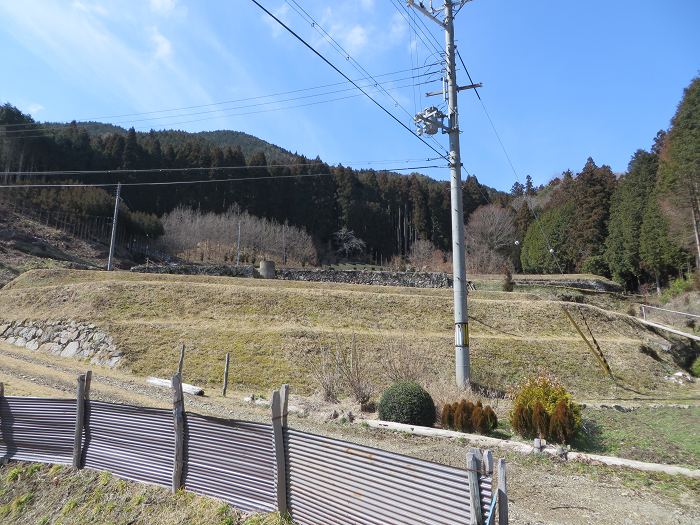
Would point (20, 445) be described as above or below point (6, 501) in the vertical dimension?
above

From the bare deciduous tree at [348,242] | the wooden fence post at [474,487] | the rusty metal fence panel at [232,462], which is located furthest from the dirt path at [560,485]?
the bare deciduous tree at [348,242]

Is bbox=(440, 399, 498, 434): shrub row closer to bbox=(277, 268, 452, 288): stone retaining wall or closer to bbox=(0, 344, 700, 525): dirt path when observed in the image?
bbox=(0, 344, 700, 525): dirt path

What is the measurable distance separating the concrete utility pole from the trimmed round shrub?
117 inches

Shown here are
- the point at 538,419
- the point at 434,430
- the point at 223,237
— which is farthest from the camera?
the point at 223,237

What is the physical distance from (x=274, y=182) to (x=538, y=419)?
245 feet

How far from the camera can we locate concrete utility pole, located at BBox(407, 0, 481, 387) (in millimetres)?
12945

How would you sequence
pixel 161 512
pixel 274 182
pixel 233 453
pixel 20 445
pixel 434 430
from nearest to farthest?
pixel 233 453 → pixel 161 512 → pixel 20 445 → pixel 434 430 → pixel 274 182

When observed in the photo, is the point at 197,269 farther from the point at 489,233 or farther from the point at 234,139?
the point at 234,139

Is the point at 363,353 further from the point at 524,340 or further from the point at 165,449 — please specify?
the point at 165,449

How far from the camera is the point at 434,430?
9.19 metres

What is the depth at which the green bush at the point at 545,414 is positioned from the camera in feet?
27.2

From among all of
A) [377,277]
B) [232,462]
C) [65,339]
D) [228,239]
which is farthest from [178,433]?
[228,239]

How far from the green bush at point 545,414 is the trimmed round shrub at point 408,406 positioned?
5.75 ft

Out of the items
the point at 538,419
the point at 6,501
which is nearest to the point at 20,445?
the point at 6,501
